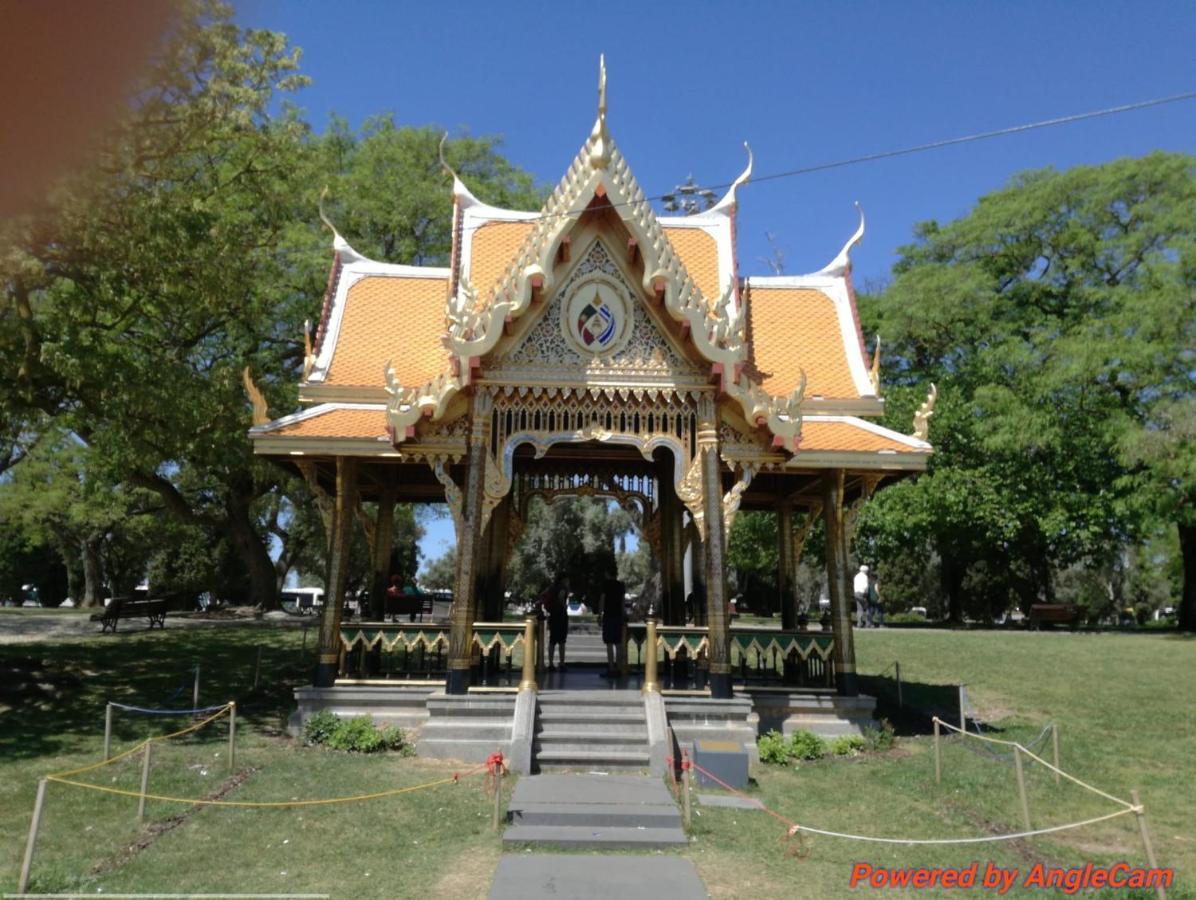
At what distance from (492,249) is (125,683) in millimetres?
10281

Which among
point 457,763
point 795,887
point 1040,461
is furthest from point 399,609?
point 1040,461

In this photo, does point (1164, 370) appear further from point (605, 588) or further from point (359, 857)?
point (359, 857)

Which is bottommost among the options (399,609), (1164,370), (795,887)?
(795,887)

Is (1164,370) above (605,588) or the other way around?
above

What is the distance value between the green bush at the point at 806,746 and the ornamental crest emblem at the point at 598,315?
5.77 meters

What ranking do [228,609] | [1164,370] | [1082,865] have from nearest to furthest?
[1082,865] < [1164,370] < [228,609]

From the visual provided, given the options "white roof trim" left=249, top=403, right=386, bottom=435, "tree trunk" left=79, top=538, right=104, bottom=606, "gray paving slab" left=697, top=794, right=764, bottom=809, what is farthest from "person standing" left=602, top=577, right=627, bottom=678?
"tree trunk" left=79, top=538, right=104, bottom=606

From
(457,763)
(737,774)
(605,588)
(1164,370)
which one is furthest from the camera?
(1164,370)

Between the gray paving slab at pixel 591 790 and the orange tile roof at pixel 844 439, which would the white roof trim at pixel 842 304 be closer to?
the orange tile roof at pixel 844 439

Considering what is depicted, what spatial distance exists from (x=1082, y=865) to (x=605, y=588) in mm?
7764

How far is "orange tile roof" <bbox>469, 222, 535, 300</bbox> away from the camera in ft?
48.5

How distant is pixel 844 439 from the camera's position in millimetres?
13227

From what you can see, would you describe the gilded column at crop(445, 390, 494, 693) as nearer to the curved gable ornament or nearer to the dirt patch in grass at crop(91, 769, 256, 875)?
the curved gable ornament

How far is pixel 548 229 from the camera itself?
11.6 meters
